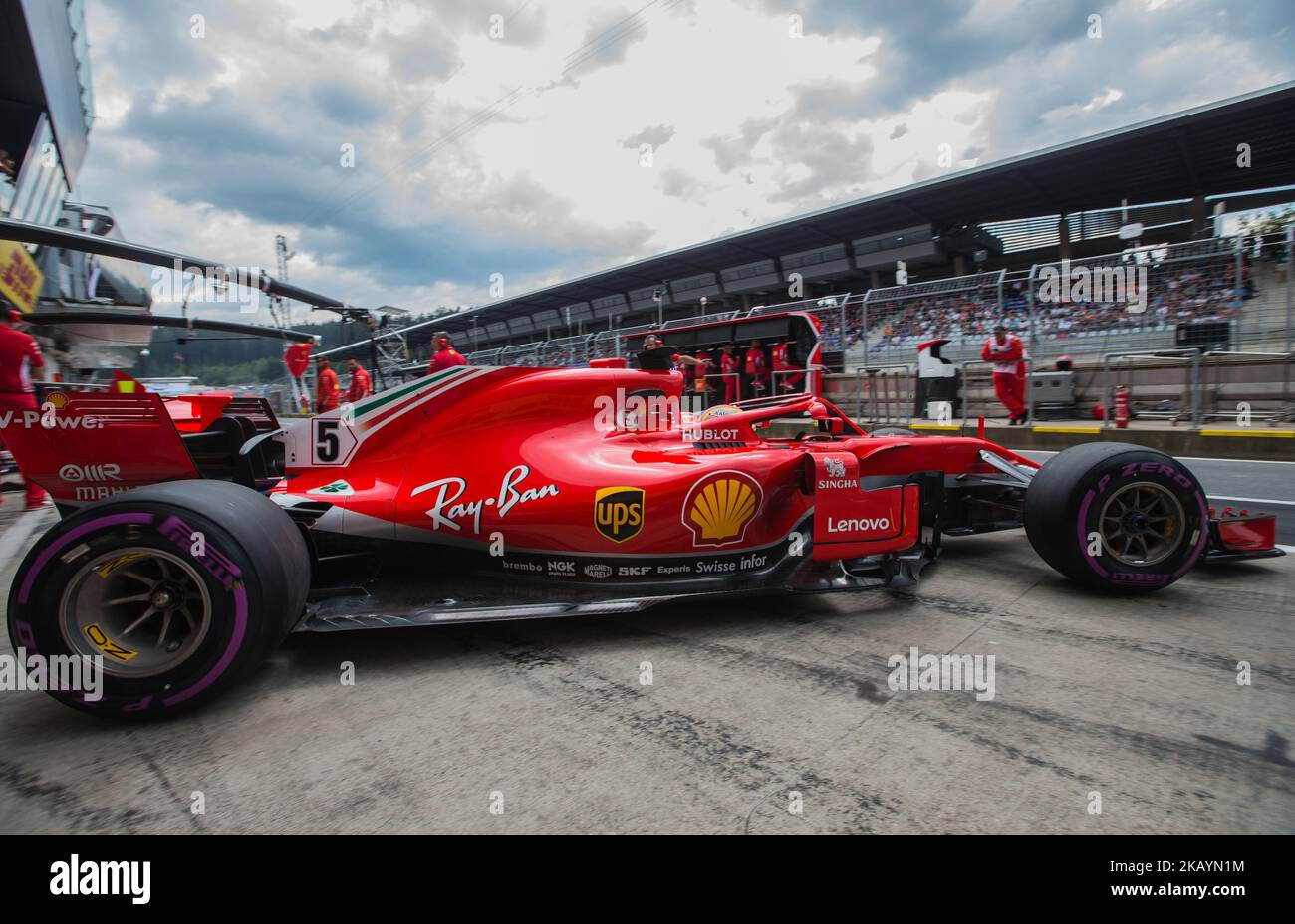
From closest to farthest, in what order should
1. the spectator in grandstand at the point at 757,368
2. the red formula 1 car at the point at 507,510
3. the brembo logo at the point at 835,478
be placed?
the red formula 1 car at the point at 507,510 < the brembo logo at the point at 835,478 < the spectator in grandstand at the point at 757,368

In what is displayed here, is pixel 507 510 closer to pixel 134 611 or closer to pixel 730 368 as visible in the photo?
pixel 134 611

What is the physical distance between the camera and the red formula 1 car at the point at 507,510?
224cm

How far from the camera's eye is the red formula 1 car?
7.36 ft

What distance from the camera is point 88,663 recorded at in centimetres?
206

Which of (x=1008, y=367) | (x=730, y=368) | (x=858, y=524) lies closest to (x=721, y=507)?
(x=858, y=524)

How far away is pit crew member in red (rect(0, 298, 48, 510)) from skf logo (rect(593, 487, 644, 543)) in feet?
21.6

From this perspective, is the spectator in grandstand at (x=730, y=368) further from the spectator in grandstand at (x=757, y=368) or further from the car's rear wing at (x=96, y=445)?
the car's rear wing at (x=96, y=445)

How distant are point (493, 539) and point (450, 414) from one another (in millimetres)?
712

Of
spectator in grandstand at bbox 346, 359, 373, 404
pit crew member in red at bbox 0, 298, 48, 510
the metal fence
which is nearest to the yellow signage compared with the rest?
spectator in grandstand at bbox 346, 359, 373, 404

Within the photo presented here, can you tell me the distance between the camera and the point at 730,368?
1449 centimetres

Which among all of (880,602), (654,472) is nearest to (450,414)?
(654,472)

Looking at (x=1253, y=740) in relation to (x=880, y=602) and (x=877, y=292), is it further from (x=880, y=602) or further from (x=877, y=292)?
(x=877, y=292)
